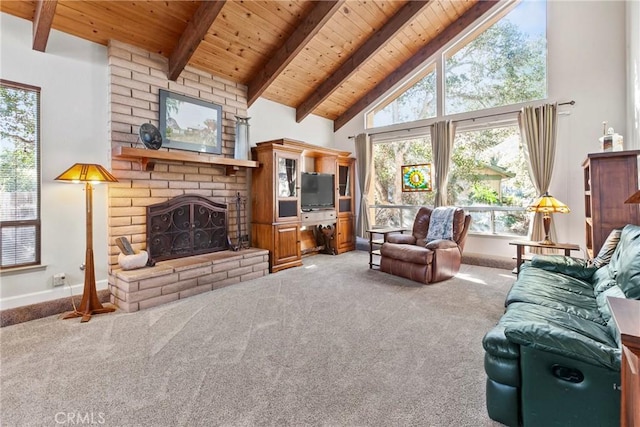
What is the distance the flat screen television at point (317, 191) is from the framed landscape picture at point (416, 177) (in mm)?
1417

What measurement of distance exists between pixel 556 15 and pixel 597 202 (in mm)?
3079

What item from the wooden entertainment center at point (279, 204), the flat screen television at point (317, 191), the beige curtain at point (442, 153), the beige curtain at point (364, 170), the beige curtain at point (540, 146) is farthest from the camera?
the beige curtain at point (364, 170)

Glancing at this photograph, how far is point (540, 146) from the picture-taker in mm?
4348

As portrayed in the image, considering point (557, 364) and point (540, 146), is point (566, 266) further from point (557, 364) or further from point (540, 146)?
point (540, 146)

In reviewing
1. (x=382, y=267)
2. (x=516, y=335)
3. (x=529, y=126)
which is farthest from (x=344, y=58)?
(x=516, y=335)

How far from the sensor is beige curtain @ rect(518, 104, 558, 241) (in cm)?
429

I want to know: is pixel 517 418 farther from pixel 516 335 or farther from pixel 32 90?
pixel 32 90

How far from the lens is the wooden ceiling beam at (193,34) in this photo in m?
3.28

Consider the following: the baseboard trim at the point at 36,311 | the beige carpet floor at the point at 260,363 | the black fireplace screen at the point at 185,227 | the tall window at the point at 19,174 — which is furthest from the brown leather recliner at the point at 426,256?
the tall window at the point at 19,174

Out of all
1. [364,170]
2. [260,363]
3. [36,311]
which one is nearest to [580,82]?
[364,170]

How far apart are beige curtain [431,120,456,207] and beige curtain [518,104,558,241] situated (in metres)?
1.08

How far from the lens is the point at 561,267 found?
277 centimetres

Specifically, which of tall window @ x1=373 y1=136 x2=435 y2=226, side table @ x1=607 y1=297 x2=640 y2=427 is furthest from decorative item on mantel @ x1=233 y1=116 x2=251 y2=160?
side table @ x1=607 y1=297 x2=640 y2=427

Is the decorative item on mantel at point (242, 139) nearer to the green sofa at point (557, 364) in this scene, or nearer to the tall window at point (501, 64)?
the tall window at point (501, 64)
